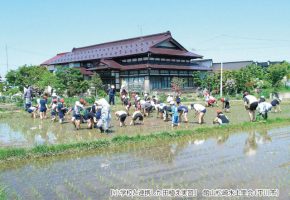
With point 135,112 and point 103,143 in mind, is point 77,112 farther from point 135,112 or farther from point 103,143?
point 103,143

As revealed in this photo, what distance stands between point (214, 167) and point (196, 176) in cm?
81

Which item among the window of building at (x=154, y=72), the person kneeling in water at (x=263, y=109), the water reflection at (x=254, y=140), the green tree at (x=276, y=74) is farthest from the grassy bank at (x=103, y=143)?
the green tree at (x=276, y=74)

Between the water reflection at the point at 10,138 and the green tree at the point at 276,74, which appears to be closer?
the water reflection at the point at 10,138

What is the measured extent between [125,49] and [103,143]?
26.7 metres

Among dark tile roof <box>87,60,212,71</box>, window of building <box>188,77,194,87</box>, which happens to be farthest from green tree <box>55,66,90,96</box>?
window of building <box>188,77,194,87</box>

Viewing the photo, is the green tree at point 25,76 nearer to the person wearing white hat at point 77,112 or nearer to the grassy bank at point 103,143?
the person wearing white hat at point 77,112

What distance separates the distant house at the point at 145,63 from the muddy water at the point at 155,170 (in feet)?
Answer: 72.0

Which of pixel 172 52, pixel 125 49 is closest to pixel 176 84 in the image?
pixel 172 52

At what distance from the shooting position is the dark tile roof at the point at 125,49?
33250 millimetres

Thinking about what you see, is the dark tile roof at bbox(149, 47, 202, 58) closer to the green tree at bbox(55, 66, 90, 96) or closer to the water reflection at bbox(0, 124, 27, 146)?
the green tree at bbox(55, 66, 90, 96)

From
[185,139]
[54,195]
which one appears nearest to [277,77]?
[185,139]

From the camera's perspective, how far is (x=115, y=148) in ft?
31.2

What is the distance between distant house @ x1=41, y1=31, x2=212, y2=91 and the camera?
31984 millimetres

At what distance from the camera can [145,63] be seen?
32.1 m
